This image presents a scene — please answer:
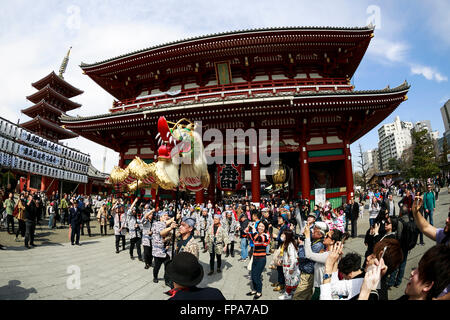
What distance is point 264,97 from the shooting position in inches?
438

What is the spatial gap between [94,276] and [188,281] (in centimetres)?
490

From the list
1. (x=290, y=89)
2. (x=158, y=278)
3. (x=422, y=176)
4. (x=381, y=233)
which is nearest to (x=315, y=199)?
(x=290, y=89)

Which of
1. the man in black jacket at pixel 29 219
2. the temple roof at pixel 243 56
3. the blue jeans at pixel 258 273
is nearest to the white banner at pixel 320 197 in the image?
the temple roof at pixel 243 56

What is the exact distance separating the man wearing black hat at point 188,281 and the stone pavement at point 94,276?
2933 mm

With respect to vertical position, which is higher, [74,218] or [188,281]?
[188,281]

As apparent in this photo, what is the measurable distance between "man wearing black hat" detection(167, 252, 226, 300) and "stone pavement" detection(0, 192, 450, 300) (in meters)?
2.93

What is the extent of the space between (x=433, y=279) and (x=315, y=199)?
1123 cm

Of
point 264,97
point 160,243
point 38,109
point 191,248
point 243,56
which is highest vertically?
point 38,109

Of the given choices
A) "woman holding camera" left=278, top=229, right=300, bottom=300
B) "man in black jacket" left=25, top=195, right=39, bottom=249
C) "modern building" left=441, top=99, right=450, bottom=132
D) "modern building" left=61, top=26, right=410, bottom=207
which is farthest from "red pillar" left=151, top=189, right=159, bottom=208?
"modern building" left=441, top=99, right=450, bottom=132

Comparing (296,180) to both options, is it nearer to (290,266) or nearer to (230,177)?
(230,177)

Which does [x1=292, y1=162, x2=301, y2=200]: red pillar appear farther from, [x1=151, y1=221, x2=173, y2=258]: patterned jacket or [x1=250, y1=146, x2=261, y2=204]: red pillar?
[x1=151, y1=221, x2=173, y2=258]: patterned jacket

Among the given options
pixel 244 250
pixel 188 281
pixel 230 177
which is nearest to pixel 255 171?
pixel 230 177

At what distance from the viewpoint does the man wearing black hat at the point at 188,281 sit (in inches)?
74.3
